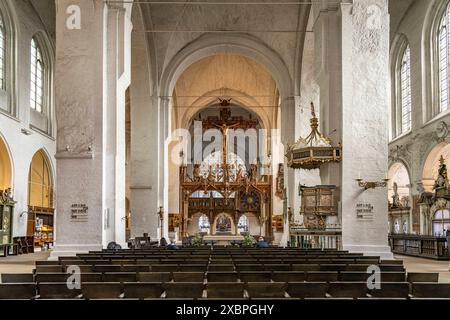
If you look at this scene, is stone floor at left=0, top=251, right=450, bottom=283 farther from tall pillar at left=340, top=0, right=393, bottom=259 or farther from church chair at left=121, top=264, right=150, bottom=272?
church chair at left=121, top=264, right=150, bottom=272

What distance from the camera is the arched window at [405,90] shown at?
3008 cm

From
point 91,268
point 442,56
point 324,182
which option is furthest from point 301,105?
point 91,268

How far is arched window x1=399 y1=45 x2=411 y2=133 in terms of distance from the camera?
30.1 metres

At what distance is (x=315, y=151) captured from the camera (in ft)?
58.5

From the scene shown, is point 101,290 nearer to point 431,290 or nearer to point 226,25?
point 431,290

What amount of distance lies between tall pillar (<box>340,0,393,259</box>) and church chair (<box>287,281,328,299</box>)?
10141mm

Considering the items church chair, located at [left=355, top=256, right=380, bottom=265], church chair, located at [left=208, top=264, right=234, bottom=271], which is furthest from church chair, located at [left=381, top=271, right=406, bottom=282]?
church chair, located at [left=208, top=264, right=234, bottom=271]

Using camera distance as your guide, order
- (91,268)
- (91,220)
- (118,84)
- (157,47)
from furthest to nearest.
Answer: (157,47), (118,84), (91,220), (91,268)

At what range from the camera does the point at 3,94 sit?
25047mm

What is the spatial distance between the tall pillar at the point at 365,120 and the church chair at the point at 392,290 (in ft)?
31.9

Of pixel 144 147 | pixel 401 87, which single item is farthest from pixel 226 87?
pixel 401 87

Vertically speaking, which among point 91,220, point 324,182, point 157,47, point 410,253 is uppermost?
point 157,47

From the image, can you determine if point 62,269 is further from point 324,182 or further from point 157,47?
point 157,47
